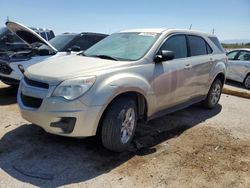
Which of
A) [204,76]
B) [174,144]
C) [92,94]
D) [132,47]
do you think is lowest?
[174,144]

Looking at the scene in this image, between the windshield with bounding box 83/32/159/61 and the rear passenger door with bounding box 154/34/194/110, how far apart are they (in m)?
0.27

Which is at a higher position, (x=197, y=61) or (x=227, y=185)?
(x=197, y=61)

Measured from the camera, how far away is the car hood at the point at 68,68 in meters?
3.98

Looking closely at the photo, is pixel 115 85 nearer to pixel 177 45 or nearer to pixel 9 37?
pixel 177 45

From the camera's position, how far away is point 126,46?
16.6ft

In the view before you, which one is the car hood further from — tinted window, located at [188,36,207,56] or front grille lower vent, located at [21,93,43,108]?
tinted window, located at [188,36,207,56]

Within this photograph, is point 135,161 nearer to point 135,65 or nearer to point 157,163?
point 157,163

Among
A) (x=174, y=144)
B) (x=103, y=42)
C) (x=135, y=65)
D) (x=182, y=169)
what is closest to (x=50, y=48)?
(x=103, y=42)

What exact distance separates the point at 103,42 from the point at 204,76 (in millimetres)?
2179

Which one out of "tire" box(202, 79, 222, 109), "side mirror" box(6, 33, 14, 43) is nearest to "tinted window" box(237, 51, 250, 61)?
"tire" box(202, 79, 222, 109)

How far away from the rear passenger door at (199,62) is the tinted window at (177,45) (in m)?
0.21

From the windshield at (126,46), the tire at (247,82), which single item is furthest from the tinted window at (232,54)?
the windshield at (126,46)

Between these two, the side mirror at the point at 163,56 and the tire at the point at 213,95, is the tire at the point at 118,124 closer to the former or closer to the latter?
the side mirror at the point at 163,56

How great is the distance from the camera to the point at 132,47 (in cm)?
498
